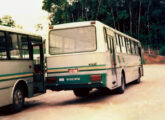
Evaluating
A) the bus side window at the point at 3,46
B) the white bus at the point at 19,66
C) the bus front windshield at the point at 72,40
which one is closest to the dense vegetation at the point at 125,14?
the white bus at the point at 19,66

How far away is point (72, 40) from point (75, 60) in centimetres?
82

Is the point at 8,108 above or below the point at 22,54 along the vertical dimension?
below

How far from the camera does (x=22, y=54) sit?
1180 cm

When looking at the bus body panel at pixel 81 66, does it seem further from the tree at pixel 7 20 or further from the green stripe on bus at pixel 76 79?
the tree at pixel 7 20

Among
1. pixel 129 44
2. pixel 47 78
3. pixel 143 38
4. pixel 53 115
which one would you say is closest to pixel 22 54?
pixel 47 78

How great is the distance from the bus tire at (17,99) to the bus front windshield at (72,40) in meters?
2.15

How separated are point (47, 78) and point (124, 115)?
4.34 m

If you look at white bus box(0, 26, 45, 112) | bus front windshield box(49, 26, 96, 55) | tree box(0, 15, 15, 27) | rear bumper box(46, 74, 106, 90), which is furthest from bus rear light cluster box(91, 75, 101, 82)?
tree box(0, 15, 15, 27)

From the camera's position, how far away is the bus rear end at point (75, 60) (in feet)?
39.2

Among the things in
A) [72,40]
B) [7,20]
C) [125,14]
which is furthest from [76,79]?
[7,20]

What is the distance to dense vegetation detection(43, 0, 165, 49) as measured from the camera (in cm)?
6588

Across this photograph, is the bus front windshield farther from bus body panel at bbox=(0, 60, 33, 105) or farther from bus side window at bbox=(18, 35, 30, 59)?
bus body panel at bbox=(0, 60, 33, 105)

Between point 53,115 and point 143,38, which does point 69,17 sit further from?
point 53,115

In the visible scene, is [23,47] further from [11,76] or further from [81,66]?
[81,66]
